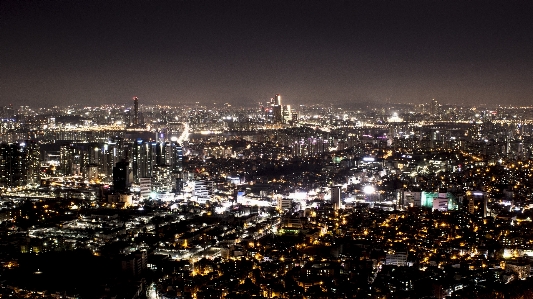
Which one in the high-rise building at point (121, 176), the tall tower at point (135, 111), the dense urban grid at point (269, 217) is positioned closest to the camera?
the dense urban grid at point (269, 217)

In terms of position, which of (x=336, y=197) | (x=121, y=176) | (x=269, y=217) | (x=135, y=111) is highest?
(x=135, y=111)

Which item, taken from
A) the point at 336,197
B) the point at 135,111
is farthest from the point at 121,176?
the point at 135,111

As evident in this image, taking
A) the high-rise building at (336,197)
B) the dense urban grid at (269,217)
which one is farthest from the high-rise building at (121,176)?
the high-rise building at (336,197)

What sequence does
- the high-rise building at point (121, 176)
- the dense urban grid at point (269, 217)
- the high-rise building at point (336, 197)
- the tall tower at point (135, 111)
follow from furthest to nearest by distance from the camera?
the tall tower at point (135, 111) < the high-rise building at point (121, 176) < the high-rise building at point (336, 197) < the dense urban grid at point (269, 217)

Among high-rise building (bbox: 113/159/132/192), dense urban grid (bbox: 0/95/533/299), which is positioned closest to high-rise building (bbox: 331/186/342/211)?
dense urban grid (bbox: 0/95/533/299)

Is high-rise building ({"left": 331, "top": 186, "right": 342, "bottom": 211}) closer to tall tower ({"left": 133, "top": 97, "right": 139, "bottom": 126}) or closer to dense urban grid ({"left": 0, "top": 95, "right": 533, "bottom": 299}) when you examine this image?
dense urban grid ({"left": 0, "top": 95, "right": 533, "bottom": 299})

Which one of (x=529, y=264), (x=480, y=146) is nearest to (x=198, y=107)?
(x=480, y=146)

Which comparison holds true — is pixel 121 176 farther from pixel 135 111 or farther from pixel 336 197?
pixel 135 111

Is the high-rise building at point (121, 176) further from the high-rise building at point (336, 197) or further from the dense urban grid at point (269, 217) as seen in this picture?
the high-rise building at point (336, 197)

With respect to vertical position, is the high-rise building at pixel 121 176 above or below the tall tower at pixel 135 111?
below
